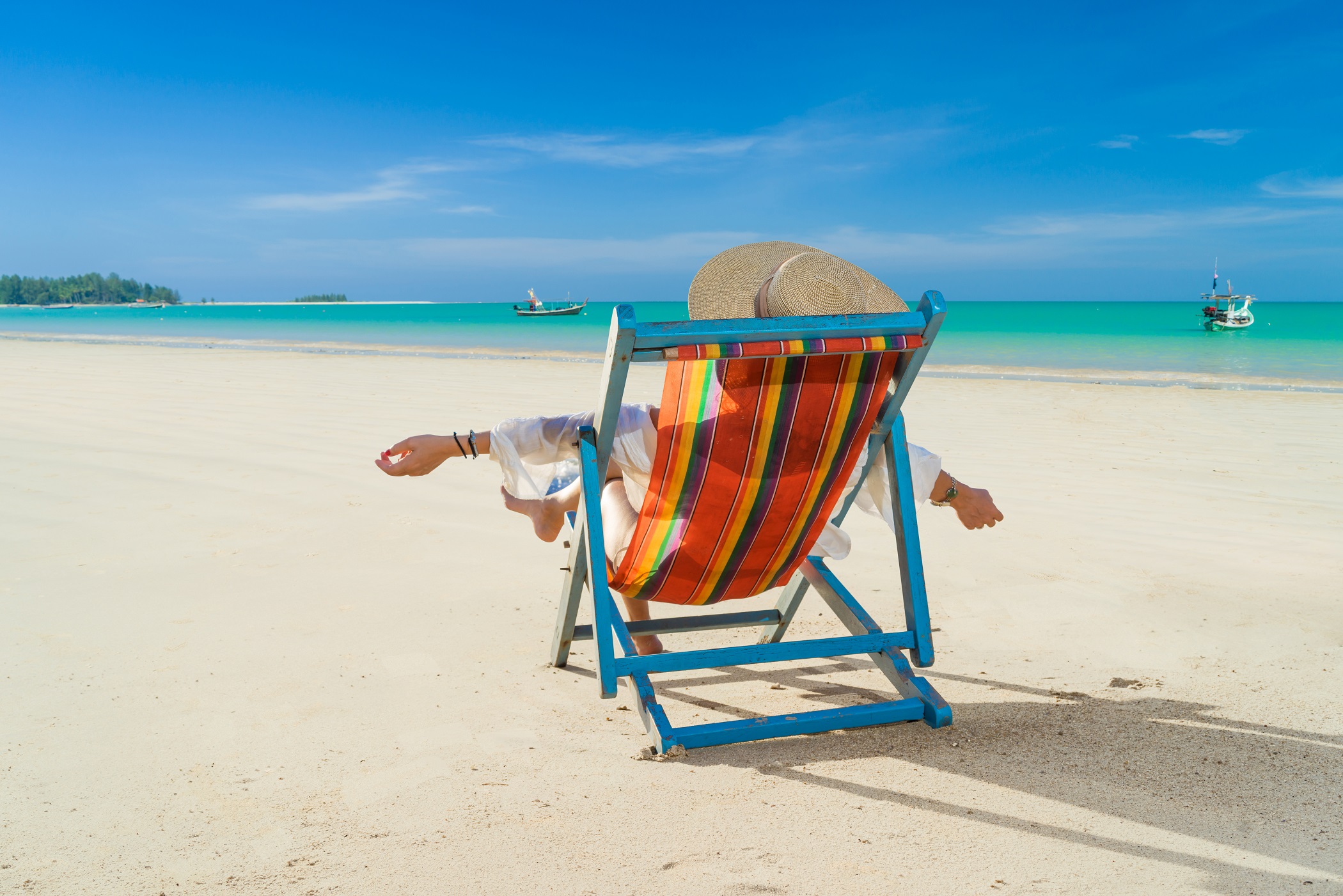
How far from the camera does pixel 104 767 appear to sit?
210cm

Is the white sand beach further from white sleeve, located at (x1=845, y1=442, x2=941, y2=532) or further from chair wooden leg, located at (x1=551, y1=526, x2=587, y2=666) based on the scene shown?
white sleeve, located at (x1=845, y1=442, x2=941, y2=532)

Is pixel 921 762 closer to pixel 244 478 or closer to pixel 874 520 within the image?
pixel 874 520

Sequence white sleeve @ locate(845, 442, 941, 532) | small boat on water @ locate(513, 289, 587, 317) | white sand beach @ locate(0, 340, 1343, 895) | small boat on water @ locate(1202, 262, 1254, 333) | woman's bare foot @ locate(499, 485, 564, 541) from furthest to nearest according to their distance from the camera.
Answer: small boat on water @ locate(513, 289, 587, 317), small boat on water @ locate(1202, 262, 1254, 333), woman's bare foot @ locate(499, 485, 564, 541), white sleeve @ locate(845, 442, 941, 532), white sand beach @ locate(0, 340, 1343, 895)

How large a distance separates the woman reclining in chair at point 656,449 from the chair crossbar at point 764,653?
30 centimetres

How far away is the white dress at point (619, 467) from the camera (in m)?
A: 2.28

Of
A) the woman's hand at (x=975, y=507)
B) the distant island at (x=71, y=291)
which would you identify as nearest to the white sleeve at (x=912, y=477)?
the woman's hand at (x=975, y=507)

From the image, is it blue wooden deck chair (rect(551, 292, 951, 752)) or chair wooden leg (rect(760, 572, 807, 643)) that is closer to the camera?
blue wooden deck chair (rect(551, 292, 951, 752))

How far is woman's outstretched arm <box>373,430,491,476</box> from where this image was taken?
230cm

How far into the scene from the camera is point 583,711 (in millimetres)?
2484

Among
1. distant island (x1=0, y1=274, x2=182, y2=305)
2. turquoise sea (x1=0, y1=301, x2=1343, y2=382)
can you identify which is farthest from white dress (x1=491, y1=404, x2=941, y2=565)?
distant island (x1=0, y1=274, x2=182, y2=305)

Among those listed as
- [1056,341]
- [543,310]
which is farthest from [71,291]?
[1056,341]

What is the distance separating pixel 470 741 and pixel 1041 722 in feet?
5.07

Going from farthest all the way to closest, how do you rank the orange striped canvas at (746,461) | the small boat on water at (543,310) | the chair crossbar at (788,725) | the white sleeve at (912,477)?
the small boat on water at (543,310) < the white sleeve at (912,477) < the chair crossbar at (788,725) < the orange striped canvas at (746,461)

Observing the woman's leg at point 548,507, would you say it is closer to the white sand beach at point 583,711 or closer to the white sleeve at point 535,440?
the white sleeve at point 535,440
